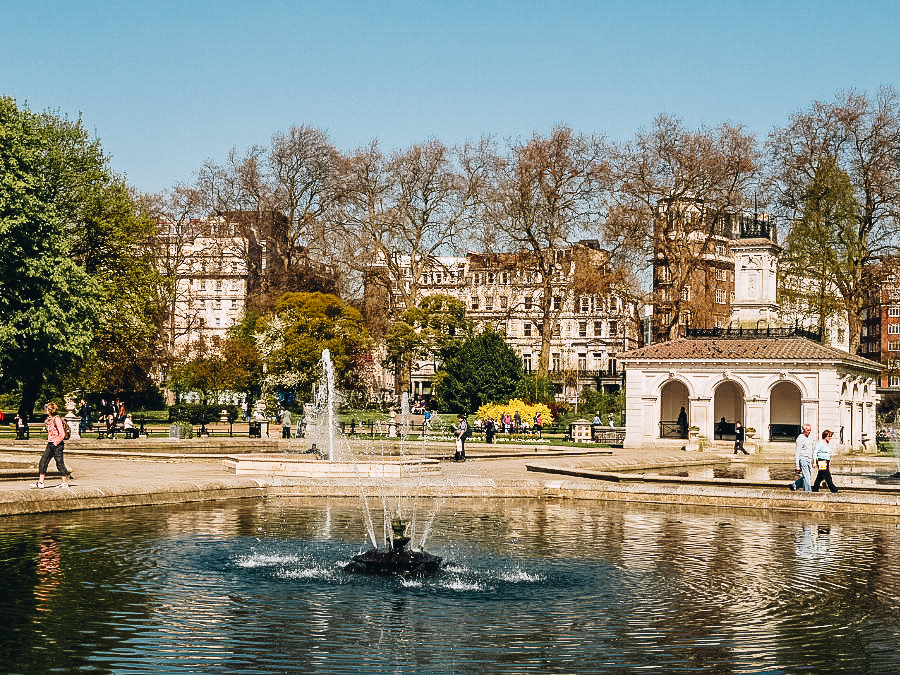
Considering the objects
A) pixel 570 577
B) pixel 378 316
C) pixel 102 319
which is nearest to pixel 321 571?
pixel 570 577

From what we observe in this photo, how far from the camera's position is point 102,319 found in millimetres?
45594

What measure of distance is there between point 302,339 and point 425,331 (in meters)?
9.93

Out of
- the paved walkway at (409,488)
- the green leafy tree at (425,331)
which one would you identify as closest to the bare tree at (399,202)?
the green leafy tree at (425,331)

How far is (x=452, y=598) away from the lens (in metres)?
14.4

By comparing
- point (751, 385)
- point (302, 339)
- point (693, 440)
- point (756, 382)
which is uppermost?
point (302, 339)

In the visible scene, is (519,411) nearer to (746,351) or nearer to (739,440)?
(746,351)

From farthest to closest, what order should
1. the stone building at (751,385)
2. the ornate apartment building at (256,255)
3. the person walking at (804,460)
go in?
the ornate apartment building at (256,255), the stone building at (751,385), the person walking at (804,460)

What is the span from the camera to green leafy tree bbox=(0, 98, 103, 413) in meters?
39.8

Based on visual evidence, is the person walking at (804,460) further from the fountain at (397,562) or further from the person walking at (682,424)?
the person walking at (682,424)

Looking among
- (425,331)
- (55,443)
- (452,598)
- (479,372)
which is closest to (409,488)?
(55,443)

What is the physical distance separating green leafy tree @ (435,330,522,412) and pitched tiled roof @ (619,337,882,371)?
827 inches

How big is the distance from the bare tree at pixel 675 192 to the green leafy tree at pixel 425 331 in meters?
13.5

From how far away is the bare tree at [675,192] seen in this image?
63.8m

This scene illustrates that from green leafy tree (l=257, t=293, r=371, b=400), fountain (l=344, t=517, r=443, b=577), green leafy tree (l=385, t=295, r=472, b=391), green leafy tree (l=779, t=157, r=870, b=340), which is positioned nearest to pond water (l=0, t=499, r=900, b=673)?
fountain (l=344, t=517, r=443, b=577)
